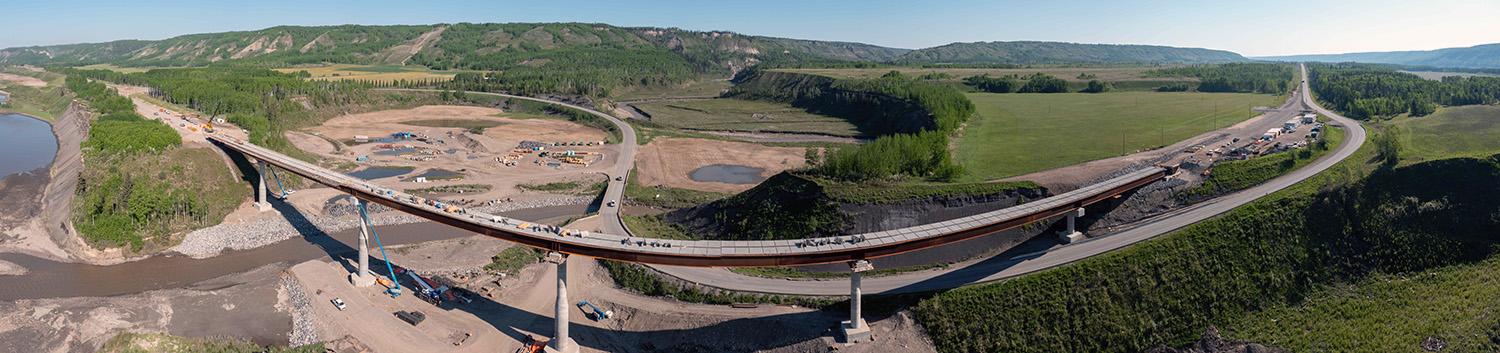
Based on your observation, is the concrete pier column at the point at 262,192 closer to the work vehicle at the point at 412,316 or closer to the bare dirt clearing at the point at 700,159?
the work vehicle at the point at 412,316

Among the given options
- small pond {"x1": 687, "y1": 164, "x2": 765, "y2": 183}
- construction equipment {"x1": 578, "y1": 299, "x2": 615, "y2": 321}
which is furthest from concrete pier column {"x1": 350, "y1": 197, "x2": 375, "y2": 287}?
small pond {"x1": 687, "y1": 164, "x2": 765, "y2": 183}

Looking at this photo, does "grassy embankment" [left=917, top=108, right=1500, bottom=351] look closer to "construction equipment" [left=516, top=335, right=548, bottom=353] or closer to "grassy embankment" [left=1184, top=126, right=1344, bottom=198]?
"grassy embankment" [left=1184, top=126, right=1344, bottom=198]

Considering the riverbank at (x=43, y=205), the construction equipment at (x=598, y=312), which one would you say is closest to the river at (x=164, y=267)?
the riverbank at (x=43, y=205)

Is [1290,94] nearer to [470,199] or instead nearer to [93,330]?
[470,199]

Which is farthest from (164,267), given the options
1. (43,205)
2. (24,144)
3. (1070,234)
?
(24,144)

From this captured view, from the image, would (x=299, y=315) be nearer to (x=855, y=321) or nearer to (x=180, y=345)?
(x=180, y=345)

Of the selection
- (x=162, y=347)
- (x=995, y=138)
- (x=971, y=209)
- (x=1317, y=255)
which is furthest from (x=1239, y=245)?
(x=162, y=347)
